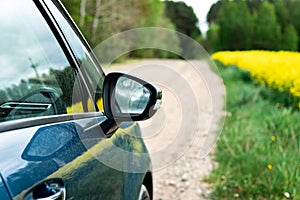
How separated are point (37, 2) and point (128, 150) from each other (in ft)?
2.65

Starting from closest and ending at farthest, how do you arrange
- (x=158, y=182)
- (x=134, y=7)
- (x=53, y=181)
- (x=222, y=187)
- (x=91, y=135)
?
(x=53, y=181) < (x=91, y=135) < (x=222, y=187) < (x=158, y=182) < (x=134, y=7)

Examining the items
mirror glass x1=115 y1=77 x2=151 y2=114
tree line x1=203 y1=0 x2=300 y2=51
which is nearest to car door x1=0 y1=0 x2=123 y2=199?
mirror glass x1=115 y1=77 x2=151 y2=114

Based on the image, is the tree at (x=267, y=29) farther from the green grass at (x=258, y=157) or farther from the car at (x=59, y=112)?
the car at (x=59, y=112)

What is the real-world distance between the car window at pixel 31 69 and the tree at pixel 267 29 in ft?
150

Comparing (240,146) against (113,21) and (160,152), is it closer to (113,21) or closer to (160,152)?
(160,152)

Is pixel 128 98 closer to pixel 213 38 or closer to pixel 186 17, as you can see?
pixel 186 17

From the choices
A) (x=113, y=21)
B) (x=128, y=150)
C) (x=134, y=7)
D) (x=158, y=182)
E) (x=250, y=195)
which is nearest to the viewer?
(x=128, y=150)

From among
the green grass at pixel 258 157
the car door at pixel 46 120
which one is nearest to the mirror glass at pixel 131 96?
the car door at pixel 46 120

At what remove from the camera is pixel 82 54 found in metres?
1.77

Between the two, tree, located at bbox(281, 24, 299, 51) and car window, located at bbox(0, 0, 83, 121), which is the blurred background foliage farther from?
car window, located at bbox(0, 0, 83, 121)

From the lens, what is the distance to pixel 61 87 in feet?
4.99

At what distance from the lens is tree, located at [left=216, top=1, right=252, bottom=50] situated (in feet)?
→ 146

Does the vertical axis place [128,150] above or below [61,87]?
below

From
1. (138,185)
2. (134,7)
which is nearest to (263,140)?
(138,185)
